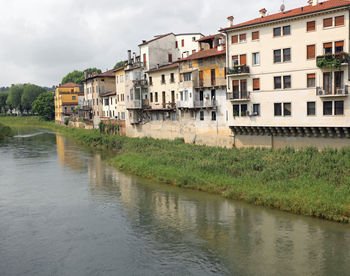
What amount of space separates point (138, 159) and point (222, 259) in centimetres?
2140

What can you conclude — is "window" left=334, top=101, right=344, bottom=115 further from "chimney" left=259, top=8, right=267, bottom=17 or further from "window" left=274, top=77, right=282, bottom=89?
"chimney" left=259, top=8, right=267, bottom=17

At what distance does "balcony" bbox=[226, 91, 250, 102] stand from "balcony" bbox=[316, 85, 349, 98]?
6364 millimetres

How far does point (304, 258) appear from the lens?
1550 cm

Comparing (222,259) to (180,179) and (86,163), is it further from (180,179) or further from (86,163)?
(86,163)

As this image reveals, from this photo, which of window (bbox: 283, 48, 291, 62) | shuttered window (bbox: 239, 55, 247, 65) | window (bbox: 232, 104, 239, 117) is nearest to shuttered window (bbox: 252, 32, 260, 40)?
shuttered window (bbox: 239, 55, 247, 65)

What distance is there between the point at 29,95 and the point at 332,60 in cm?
11497

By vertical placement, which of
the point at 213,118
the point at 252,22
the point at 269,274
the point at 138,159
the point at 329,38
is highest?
the point at 252,22

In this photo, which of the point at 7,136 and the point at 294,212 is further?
the point at 7,136

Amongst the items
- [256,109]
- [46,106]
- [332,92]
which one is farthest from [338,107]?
[46,106]

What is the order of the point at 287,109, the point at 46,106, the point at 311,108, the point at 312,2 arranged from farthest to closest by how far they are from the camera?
the point at 46,106
the point at 312,2
the point at 287,109
the point at 311,108

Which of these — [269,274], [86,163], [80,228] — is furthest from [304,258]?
[86,163]

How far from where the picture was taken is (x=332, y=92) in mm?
26859

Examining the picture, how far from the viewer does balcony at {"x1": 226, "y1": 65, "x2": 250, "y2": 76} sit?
31859mm

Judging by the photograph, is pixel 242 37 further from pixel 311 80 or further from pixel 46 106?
pixel 46 106
